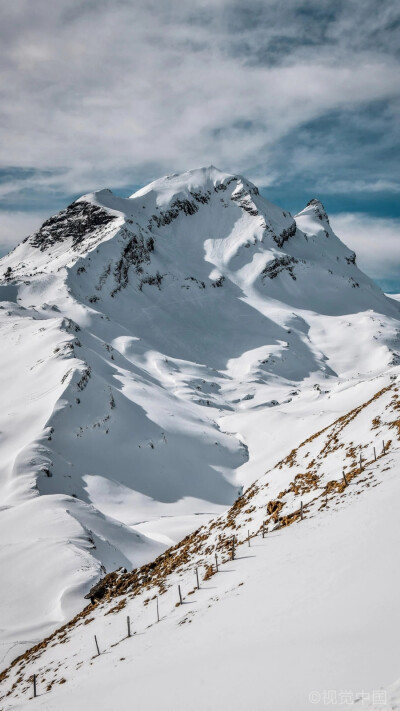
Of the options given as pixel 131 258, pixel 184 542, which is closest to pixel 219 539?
pixel 184 542

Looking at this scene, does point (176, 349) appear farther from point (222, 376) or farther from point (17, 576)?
point (17, 576)

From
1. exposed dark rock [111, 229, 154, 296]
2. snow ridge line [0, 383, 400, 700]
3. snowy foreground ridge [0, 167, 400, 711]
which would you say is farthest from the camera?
exposed dark rock [111, 229, 154, 296]

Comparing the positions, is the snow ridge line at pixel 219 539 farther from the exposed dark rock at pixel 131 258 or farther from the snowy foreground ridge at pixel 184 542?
the exposed dark rock at pixel 131 258

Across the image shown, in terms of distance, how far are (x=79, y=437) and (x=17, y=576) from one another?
43385mm

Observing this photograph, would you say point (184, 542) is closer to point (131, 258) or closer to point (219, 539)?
point (219, 539)

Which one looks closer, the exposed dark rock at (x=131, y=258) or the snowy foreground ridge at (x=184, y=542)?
the snowy foreground ridge at (x=184, y=542)

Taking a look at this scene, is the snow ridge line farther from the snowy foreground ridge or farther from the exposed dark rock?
the exposed dark rock

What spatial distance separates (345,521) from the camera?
1495 centimetres

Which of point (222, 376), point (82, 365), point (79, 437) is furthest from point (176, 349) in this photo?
point (79, 437)
